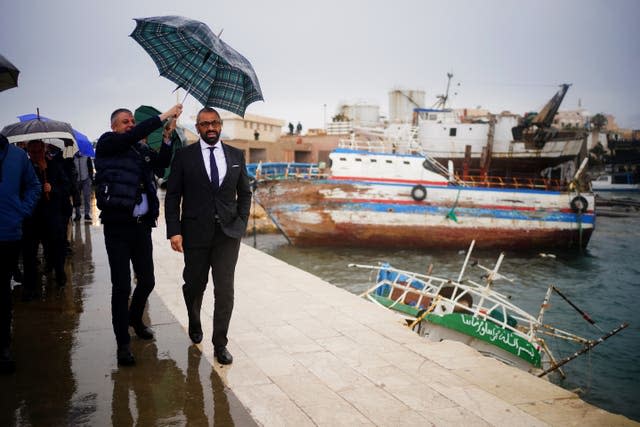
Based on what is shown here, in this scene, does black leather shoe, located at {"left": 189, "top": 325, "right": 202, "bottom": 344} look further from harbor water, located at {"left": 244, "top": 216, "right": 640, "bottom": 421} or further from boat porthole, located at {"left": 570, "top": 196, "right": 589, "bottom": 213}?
boat porthole, located at {"left": 570, "top": 196, "right": 589, "bottom": 213}

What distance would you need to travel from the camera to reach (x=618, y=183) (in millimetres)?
60938

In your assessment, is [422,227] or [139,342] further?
[422,227]

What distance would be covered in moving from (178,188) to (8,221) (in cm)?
129

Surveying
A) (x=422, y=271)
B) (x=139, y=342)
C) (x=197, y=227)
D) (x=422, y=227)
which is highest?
(x=197, y=227)

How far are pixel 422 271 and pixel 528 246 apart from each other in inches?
271

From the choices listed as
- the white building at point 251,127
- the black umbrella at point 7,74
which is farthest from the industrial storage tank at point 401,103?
the black umbrella at point 7,74

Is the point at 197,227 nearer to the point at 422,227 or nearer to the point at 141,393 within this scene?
the point at 141,393

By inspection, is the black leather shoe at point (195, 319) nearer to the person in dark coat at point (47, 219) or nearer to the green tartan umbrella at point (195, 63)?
the green tartan umbrella at point (195, 63)

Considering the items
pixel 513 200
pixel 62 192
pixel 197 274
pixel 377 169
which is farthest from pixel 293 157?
pixel 197 274

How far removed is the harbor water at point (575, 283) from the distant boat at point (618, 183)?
41229 mm

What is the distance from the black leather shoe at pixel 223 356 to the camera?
3344 millimetres

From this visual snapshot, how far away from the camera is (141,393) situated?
286 cm

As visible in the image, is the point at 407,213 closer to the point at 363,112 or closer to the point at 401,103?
the point at 401,103

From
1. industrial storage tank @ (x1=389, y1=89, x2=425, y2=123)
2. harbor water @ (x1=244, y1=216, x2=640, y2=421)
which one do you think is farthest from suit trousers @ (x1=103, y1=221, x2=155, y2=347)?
industrial storage tank @ (x1=389, y1=89, x2=425, y2=123)
